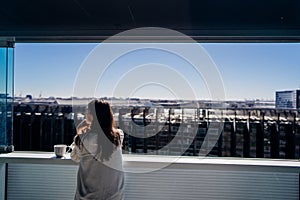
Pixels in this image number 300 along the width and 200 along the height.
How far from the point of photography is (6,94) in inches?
107

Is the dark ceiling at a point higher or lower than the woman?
higher

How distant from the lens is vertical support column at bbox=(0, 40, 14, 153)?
2.67m

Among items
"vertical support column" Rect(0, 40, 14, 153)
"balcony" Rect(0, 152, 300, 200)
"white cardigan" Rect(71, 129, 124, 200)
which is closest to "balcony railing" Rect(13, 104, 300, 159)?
"balcony" Rect(0, 152, 300, 200)

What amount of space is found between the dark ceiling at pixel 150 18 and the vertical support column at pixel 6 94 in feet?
0.64

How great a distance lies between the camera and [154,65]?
8.37ft

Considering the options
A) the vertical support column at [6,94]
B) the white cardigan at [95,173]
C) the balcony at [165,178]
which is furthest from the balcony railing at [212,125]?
the white cardigan at [95,173]

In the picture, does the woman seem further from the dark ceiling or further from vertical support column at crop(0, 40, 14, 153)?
vertical support column at crop(0, 40, 14, 153)

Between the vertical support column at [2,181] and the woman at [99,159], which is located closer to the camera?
the woman at [99,159]

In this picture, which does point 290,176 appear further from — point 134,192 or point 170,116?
point 134,192

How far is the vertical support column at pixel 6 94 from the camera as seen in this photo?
2.67m

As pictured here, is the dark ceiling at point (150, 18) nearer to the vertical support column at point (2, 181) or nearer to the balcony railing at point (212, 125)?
the balcony railing at point (212, 125)

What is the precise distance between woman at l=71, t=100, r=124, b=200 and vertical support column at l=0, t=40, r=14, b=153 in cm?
132

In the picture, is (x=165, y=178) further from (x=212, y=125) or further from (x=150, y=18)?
(x=150, y=18)

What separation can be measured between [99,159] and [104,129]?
0.21 metres
